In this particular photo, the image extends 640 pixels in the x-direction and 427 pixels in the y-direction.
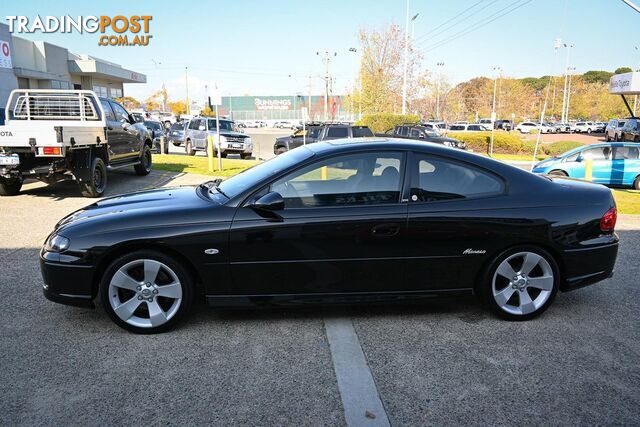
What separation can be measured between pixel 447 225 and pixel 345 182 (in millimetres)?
919

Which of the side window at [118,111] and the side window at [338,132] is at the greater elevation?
the side window at [118,111]

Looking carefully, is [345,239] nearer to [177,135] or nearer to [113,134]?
[113,134]

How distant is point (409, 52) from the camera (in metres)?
44.7

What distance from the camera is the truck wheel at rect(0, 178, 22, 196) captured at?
33.8ft

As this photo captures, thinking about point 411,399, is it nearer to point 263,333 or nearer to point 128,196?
point 263,333

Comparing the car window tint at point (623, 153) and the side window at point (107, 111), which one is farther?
the car window tint at point (623, 153)

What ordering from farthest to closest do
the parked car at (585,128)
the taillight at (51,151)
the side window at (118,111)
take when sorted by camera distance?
the parked car at (585,128) < the side window at (118,111) < the taillight at (51,151)

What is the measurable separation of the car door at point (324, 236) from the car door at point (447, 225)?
0.45ft

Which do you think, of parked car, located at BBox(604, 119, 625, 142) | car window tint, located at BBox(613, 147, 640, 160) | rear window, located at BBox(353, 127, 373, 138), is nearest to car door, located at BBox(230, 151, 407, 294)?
car window tint, located at BBox(613, 147, 640, 160)

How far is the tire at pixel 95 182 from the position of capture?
10289mm

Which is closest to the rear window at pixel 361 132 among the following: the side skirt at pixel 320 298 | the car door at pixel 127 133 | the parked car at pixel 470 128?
the car door at pixel 127 133

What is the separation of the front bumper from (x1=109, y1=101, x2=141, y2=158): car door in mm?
9064

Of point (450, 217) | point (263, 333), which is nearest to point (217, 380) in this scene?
point (263, 333)

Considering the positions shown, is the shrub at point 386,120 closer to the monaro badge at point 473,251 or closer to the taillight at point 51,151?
the taillight at point 51,151
